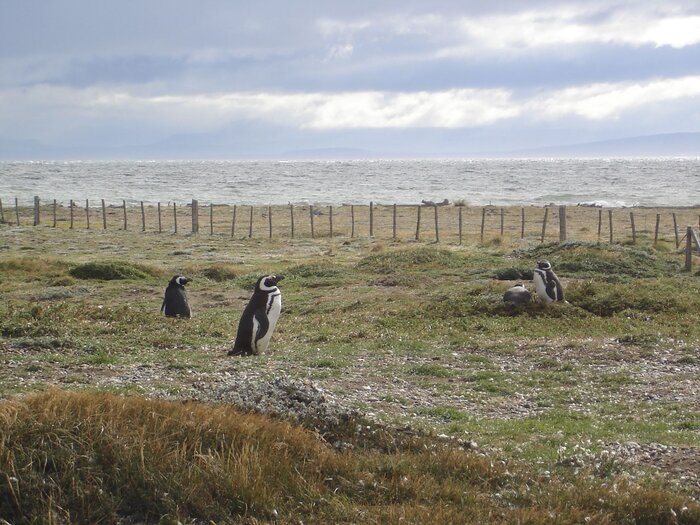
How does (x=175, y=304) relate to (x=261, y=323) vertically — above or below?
below

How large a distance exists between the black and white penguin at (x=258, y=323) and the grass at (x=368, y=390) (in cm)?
58

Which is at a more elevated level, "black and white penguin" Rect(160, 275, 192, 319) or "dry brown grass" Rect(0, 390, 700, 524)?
"dry brown grass" Rect(0, 390, 700, 524)

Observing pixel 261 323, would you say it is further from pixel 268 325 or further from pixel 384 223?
pixel 384 223

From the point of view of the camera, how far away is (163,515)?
713 cm

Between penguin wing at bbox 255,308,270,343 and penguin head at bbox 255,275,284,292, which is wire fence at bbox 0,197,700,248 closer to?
penguin head at bbox 255,275,284,292

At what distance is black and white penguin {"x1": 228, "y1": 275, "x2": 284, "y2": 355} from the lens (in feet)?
53.0

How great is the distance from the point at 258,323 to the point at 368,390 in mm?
3700

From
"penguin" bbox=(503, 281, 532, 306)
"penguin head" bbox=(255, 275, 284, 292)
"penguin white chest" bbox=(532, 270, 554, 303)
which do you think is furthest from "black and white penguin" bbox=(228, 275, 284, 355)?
"penguin white chest" bbox=(532, 270, 554, 303)

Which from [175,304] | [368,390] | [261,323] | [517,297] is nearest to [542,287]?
[517,297]

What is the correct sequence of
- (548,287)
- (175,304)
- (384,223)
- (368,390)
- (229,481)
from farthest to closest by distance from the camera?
(384,223)
(548,287)
(175,304)
(368,390)
(229,481)

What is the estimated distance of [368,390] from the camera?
43.8ft

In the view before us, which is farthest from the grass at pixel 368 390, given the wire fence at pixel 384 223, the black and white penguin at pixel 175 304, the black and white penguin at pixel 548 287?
the wire fence at pixel 384 223

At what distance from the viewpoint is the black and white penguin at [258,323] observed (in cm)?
1616

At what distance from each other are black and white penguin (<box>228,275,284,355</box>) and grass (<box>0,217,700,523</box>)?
58 cm
